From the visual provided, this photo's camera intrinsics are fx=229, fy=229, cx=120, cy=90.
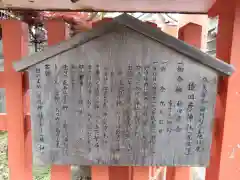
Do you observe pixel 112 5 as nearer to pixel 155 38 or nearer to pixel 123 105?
pixel 155 38

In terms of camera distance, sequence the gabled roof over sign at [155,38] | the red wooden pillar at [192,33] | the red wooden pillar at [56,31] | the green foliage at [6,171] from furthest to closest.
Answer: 1. the green foliage at [6,171]
2. the red wooden pillar at [192,33]
3. the red wooden pillar at [56,31]
4. the gabled roof over sign at [155,38]

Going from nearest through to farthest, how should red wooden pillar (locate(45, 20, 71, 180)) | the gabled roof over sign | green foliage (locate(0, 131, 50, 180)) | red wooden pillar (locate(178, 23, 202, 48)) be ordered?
the gabled roof over sign → red wooden pillar (locate(45, 20, 71, 180)) → red wooden pillar (locate(178, 23, 202, 48)) → green foliage (locate(0, 131, 50, 180))

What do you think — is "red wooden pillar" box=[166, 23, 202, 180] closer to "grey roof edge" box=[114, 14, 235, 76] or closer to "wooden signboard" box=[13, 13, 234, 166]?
"wooden signboard" box=[13, 13, 234, 166]

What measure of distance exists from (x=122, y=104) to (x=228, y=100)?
0.64 meters

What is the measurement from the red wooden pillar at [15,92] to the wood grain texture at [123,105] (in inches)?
8.7

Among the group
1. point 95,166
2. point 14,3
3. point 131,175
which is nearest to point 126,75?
point 95,166

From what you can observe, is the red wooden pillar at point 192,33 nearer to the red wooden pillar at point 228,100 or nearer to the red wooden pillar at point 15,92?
the red wooden pillar at point 228,100

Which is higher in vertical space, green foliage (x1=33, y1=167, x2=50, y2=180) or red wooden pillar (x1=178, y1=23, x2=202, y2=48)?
red wooden pillar (x1=178, y1=23, x2=202, y2=48)

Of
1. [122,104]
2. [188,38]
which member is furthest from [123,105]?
[188,38]

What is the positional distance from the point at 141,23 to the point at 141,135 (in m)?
0.66

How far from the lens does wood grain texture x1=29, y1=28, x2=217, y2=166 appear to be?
133 cm

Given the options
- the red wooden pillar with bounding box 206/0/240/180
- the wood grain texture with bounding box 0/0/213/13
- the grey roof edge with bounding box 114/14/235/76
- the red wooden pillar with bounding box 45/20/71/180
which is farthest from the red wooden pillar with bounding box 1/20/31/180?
the red wooden pillar with bounding box 206/0/240/180

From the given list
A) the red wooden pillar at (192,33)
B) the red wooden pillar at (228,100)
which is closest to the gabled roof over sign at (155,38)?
the red wooden pillar at (228,100)

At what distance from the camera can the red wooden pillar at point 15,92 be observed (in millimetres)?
1494
